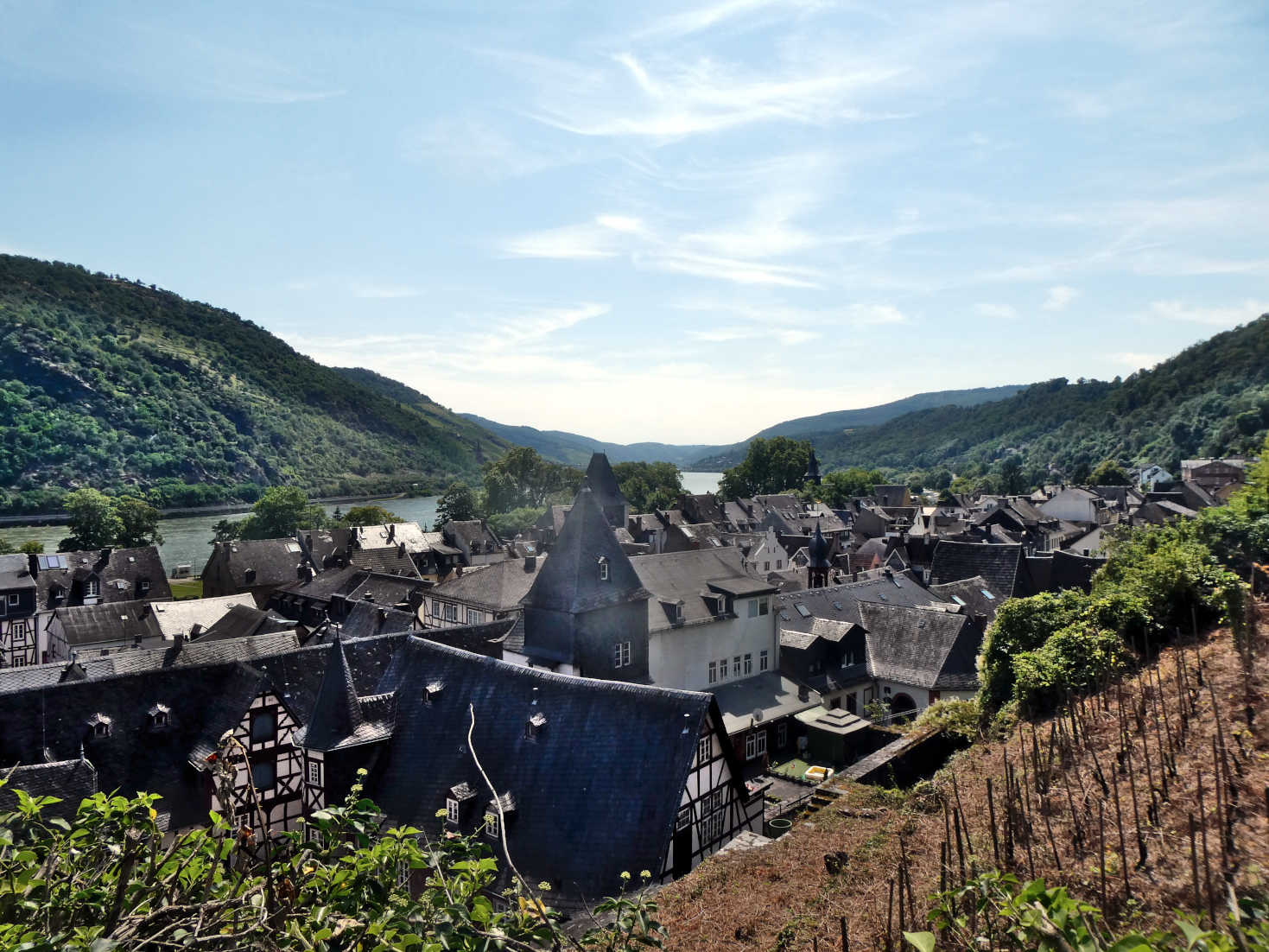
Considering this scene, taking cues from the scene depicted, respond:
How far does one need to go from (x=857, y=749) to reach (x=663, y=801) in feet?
49.9

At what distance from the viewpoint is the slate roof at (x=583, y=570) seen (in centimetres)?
2280

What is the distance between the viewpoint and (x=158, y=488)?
12700 cm

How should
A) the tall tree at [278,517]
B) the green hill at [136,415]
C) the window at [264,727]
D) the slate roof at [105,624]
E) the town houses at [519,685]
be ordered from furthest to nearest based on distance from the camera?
the green hill at [136,415] → the tall tree at [278,517] → the slate roof at [105,624] → the window at [264,727] → the town houses at [519,685]

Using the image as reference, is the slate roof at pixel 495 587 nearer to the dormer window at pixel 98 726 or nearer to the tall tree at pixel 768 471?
the dormer window at pixel 98 726

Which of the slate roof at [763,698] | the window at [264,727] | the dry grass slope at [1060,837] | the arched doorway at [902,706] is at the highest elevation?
the dry grass slope at [1060,837]

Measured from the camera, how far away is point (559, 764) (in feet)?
48.6

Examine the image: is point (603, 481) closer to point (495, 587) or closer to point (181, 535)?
point (495, 587)

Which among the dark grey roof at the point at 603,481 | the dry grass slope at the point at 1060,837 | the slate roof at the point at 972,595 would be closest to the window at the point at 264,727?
the dry grass slope at the point at 1060,837

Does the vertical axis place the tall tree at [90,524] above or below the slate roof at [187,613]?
above

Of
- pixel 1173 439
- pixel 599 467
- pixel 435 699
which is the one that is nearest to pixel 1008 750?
pixel 435 699

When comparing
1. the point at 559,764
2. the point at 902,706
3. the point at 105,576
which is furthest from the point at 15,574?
Answer: the point at 902,706

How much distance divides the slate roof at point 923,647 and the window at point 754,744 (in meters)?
8.44

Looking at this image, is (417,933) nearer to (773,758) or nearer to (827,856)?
(827,856)

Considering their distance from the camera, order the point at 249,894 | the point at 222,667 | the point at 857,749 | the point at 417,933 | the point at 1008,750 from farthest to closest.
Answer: the point at 857,749
the point at 222,667
the point at 1008,750
the point at 249,894
the point at 417,933
